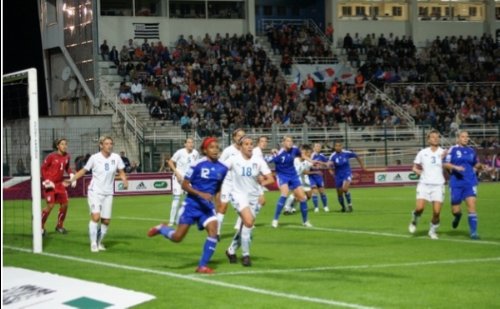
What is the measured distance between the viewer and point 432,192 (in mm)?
19875

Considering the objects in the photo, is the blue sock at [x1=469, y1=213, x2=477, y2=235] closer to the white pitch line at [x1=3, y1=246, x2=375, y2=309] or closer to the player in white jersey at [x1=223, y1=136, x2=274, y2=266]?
the player in white jersey at [x1=223, y1=136, x2=274, y2=266]

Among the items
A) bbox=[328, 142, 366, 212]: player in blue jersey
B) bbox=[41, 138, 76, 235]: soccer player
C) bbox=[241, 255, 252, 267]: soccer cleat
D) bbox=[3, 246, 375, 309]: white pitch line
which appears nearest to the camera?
bbox=[3, 246, 375, 309]: white pitch line

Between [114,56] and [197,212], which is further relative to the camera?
[114,56]

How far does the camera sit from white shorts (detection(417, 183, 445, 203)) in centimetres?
1980

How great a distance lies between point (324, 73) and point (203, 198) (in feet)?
138

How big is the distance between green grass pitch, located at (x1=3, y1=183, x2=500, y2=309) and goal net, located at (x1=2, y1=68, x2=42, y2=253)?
0.72 ft

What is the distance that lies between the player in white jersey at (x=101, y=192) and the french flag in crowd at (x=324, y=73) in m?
37.5

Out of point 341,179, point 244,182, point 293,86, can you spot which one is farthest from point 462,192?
point 293,86

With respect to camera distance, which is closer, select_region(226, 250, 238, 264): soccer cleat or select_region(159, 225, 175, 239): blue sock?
select_region(159, 225, 175, 239): blue sock

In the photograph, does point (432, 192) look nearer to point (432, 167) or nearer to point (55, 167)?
point (432, 167)

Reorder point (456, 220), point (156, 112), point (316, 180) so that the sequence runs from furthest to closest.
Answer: point (156, 112) < point (316, 180) < point (456, 220)

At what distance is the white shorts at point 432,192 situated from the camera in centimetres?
1980

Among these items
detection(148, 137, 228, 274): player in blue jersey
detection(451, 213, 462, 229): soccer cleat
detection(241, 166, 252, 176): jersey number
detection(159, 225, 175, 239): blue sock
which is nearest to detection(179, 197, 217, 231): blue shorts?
detection(148, 137, 228, 274): player in blue jersey

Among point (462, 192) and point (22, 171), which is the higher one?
point (22, 171)
